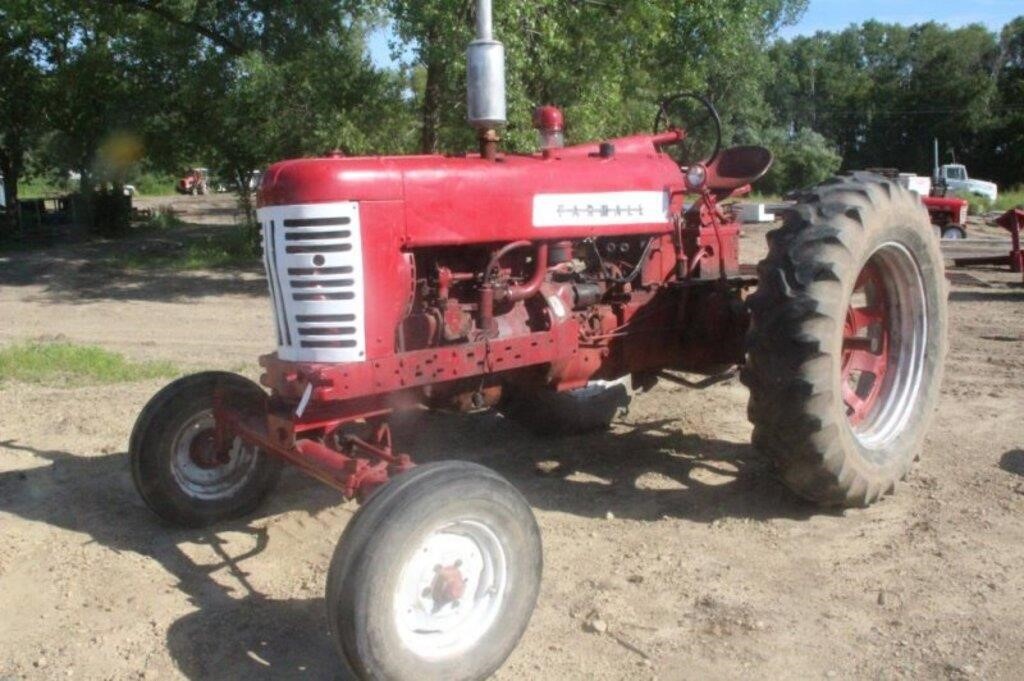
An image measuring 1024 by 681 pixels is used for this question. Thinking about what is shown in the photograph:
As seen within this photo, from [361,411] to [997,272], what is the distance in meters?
13.2

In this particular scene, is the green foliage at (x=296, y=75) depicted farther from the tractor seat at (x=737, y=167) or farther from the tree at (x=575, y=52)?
the tractor seat at (x=737, y=167)

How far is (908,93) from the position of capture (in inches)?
2244

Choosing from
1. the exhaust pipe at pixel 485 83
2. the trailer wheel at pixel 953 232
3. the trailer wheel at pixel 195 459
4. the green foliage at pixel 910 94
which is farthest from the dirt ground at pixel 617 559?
the green foliage at pixel 910 94

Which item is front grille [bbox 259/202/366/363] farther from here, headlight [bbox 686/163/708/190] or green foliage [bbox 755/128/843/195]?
green foliage [bbox 755/128/843/195]

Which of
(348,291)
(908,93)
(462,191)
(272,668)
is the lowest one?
(272,668)

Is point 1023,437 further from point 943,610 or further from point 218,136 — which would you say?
point 218,136

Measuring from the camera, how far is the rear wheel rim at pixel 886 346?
5.23 metres

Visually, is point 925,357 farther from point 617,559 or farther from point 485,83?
point 485,83

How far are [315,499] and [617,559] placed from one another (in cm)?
165

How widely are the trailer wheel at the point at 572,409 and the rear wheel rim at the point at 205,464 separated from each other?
1.52 metres

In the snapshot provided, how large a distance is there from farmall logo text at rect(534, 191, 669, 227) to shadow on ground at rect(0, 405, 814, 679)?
1399mm

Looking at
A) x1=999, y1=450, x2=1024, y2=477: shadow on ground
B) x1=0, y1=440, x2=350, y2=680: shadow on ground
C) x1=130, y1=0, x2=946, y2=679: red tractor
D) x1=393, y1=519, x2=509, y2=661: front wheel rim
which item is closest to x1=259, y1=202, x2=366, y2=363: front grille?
x1=130, y1=0, x2=946, y2=679: red tractor

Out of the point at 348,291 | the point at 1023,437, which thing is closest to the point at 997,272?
the point at 1023,437

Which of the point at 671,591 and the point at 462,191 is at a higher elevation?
the point at 462,191
